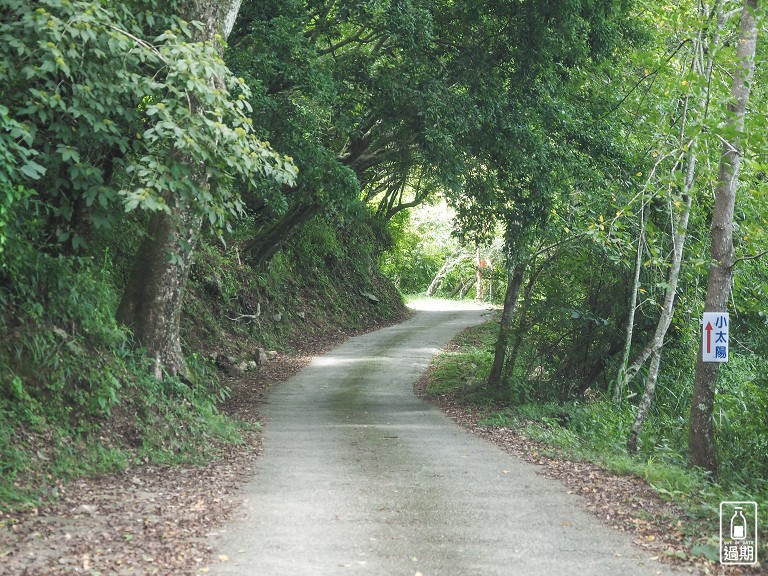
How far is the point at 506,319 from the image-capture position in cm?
1630

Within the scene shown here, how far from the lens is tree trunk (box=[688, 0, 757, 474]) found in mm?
9484

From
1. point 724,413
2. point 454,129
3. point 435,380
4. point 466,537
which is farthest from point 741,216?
point 466,537

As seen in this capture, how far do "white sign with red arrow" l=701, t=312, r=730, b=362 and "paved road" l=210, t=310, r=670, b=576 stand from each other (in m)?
2.40

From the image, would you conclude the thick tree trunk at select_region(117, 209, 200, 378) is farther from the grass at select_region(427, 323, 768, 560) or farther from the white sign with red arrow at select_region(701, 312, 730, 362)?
the white sign with red arrow at select_region(701, 312, 730, 362)

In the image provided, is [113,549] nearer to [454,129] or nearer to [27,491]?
[27,491]

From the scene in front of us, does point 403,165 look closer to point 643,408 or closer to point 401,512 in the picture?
point 643,408

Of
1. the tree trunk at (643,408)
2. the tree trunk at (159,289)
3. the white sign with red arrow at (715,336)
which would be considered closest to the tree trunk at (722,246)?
the white sign with red arrow at (715,336)

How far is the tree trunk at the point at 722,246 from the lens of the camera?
948cm

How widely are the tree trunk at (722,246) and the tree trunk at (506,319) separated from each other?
6213 millimetres

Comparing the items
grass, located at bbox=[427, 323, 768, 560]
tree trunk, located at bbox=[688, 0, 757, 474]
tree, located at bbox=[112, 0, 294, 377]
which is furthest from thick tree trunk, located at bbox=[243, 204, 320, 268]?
tree trunk, located at bbox=[688, 0, 757, 474]

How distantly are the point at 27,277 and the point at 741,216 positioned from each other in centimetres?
1244

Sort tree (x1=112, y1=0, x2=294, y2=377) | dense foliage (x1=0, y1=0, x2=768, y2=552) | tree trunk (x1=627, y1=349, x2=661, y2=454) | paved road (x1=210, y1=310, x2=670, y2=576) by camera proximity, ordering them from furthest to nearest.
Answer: tree trunk (x1=627, y1=349, x2=661, y2=454) → dense foliage (x1=0, y1=0, x2=768, y2=552) → tree (x1=112, y1=0, x2=294, y2=377) → paved road (x1=210, y1=310, x2=670, y2=576)

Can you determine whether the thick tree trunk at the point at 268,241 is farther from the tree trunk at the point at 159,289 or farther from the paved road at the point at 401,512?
the tree trunk at the point at 159,289

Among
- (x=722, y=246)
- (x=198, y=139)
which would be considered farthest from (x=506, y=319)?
(x=198, y=139)
